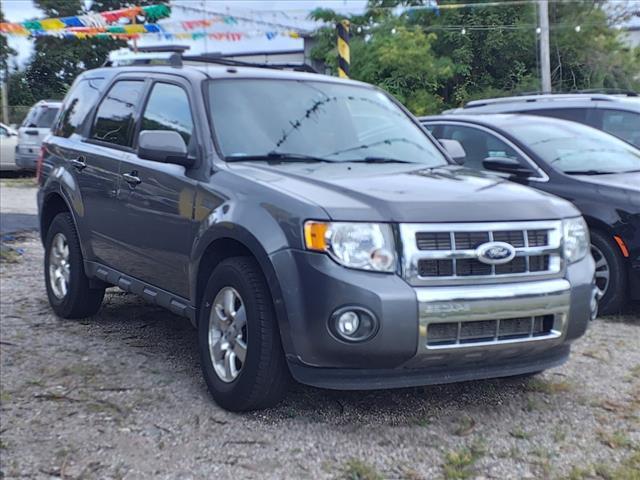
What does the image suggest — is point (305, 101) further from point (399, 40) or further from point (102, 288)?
point (399, 40)

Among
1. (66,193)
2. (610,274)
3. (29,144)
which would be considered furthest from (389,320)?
(29,144)

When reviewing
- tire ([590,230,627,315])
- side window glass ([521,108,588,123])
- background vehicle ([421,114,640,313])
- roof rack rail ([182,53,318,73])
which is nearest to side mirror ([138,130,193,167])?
roof rack rail ([182,53,318,73])

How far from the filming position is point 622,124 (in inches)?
340

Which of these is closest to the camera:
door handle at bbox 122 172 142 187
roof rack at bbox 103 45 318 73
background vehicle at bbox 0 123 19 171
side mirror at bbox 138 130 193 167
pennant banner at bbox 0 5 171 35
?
side mirror at bbox 138 130 193 167

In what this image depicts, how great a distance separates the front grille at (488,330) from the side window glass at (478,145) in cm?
303

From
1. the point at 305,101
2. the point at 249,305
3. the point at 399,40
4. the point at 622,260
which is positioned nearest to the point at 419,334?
the point at 249,305

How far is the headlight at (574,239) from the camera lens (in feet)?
13.0

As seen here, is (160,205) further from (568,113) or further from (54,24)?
(568,113)

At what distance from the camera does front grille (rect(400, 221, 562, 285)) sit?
3.52 meters

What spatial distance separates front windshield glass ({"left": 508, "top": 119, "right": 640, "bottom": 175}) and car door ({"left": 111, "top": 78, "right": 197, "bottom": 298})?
3.15 meters

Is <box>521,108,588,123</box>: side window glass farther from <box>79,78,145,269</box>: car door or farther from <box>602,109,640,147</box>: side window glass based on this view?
<box>79,78,145,269</box>: car door

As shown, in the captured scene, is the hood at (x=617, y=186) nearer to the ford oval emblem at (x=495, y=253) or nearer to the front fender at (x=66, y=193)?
the ford oval emblem at (x=495, y=253)

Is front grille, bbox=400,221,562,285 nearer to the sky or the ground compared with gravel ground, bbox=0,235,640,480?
nearer to the sky

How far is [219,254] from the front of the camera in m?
4.18
